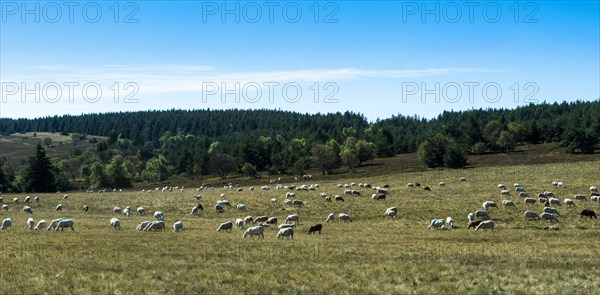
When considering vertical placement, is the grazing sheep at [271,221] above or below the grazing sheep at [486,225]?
below

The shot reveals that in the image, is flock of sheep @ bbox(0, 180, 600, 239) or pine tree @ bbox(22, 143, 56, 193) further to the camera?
pine tree @ bbox(22, 143, 56, 193)

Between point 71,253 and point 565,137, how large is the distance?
108 meters

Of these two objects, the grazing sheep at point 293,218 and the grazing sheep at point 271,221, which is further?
the grazing sheep at point 293,218

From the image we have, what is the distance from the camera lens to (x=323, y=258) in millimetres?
22281

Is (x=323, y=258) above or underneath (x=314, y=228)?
above

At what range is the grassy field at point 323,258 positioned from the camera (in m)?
16.4

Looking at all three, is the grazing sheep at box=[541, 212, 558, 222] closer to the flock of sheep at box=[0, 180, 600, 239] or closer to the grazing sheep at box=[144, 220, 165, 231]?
the flock of sheep at box=[0, 180, 600, 239]

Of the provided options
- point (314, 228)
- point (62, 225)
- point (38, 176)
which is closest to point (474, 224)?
point (314, 228)

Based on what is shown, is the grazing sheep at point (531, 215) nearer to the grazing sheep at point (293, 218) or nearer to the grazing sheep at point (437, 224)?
the grazing sheep at point (437, 224)

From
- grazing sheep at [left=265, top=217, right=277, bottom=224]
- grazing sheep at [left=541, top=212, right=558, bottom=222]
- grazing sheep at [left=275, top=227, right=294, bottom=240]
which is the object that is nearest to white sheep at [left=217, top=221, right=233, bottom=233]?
grazing sheep at [left=265, top=217, right=277, bottom=224]

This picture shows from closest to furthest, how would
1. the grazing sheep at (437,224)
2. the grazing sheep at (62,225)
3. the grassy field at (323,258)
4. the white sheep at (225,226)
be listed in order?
the grassy field at (323,258)
the grazing sheep at (62,225)
the white sheep at (225,226)
the grazing sheep at (437,224)

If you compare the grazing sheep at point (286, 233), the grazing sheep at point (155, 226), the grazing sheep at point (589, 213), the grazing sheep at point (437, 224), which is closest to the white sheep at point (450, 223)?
the grazing sheep at point (437, 224)

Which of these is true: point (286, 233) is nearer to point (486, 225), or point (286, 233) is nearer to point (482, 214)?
point (486, 225)

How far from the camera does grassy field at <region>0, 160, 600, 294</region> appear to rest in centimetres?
1642
